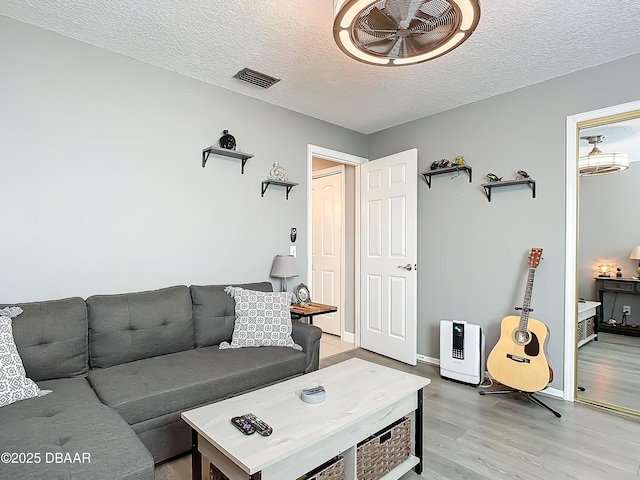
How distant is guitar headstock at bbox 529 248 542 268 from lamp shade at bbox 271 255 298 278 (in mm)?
2013

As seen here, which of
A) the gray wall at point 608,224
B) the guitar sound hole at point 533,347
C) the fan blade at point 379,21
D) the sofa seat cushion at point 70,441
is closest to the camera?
the sofa seat cushion at point 70,441

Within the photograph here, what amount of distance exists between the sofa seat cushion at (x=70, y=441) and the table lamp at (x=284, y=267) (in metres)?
1.78

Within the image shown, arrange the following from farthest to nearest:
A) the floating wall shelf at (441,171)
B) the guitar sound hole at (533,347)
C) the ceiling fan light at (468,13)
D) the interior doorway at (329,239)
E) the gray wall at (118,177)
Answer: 1. the interior doorway at (329,239)
2. the floating wall shelf at (441,171)
3. the guitar sound hole at (533,347)
4. the gray wall at (118,177)
5. the ceiling fan light at (468,13)

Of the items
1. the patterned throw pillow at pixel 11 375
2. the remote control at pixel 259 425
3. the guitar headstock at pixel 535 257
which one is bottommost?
the remote control at pixel 259 425

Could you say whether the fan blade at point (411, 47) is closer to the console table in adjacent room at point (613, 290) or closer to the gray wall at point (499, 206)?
the gray wall at point (499, 206)

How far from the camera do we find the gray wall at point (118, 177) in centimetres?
216

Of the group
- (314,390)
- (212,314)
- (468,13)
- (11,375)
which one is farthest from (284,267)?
(468,13)

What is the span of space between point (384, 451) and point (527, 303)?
5.85ft

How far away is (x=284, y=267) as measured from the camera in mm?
3260

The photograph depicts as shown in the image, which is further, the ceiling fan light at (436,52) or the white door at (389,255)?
the white door at (389,255)

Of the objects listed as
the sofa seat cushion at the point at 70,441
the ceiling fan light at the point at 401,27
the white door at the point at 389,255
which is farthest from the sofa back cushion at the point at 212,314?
the ceiling fan light at the point at 401,27

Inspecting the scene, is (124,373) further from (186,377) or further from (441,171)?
(441,171)

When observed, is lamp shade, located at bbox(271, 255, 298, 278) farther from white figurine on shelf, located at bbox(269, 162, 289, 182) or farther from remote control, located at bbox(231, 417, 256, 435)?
remote control, located at bbox(231, 417, 256, 435)

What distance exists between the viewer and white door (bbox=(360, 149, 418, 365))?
3.64m
